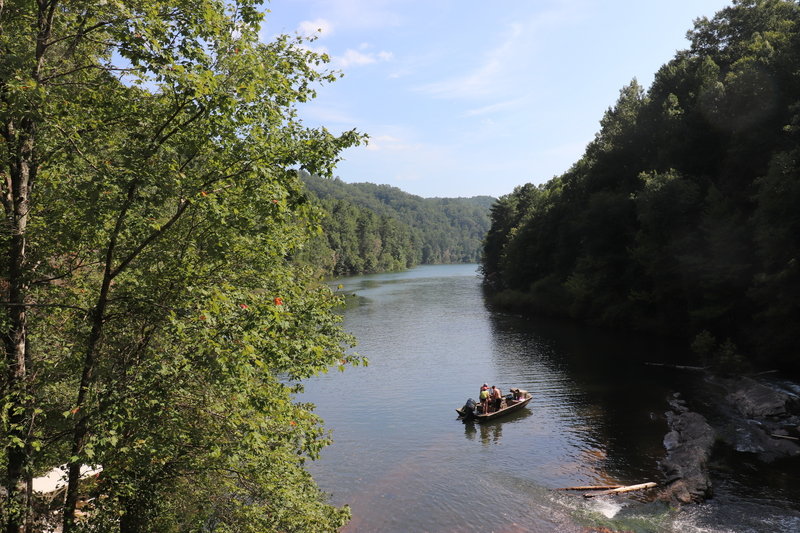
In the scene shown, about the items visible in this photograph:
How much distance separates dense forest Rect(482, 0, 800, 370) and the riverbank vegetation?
27.4 metres

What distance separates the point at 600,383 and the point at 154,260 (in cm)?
2844

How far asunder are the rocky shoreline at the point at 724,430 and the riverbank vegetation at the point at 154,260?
47.2 feet

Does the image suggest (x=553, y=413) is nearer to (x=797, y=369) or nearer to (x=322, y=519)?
(x=797, y=369)

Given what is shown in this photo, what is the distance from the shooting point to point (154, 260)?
840cm

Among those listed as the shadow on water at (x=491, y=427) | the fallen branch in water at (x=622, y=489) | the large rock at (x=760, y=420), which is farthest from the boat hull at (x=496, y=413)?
the large rock at (x=760, y=420)

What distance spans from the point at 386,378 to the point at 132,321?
27.0 metres

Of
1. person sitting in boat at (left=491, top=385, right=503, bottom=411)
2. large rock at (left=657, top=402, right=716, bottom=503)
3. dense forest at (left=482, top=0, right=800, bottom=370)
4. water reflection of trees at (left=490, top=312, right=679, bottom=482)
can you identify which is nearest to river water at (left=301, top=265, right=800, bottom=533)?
water reflection of trees at (left=490, top=312, right=679, bottom=482)

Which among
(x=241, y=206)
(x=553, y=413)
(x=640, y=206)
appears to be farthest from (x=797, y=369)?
(x=241, y=206)

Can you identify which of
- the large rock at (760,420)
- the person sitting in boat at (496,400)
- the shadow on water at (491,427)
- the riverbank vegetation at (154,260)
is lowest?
the shadow on water at (491,427)

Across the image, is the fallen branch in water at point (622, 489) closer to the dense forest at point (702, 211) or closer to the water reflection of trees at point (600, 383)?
the water reflection of trees at point (600, 383)

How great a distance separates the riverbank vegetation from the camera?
7164 mm

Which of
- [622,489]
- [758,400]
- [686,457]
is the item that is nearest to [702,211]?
[758,400]

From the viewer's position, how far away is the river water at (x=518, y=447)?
1655cm

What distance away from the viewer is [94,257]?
346 inches
